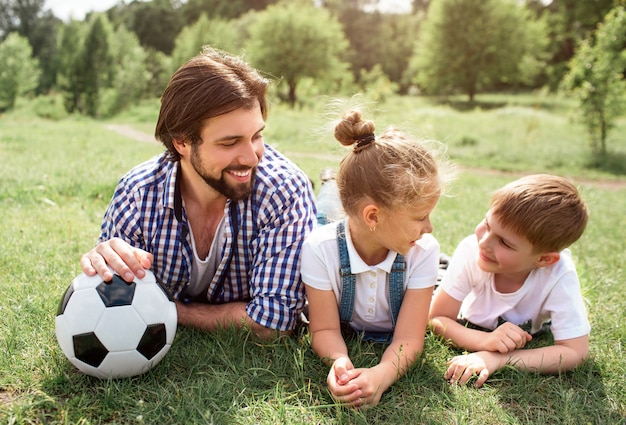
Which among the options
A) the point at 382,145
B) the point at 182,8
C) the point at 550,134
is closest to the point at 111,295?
the point at 382,145

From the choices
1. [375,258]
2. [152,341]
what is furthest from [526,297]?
[152,341]

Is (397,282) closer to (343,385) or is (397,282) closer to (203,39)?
(343,385)

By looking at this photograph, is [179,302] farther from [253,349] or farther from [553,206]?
[553,206]

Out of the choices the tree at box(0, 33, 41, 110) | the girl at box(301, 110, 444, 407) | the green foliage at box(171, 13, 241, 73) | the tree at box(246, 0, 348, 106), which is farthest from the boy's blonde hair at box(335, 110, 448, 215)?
the tree at box(0, 33, 41, 110)

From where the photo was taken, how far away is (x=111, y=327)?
2209 millimetres

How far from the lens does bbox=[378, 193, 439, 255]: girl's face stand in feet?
7.96

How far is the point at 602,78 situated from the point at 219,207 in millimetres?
13411

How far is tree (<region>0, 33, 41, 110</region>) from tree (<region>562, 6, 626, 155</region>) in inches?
1099

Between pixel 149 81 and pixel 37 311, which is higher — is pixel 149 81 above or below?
below

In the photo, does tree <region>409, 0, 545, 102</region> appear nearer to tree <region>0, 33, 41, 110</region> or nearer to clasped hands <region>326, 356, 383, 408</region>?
tree <region>0, 33, 41, 110</region>

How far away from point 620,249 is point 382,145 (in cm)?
416

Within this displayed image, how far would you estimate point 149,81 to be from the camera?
3366cm

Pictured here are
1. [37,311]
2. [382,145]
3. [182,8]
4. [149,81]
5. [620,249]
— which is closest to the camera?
[382,145]

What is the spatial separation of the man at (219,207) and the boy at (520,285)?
92 centimetres
